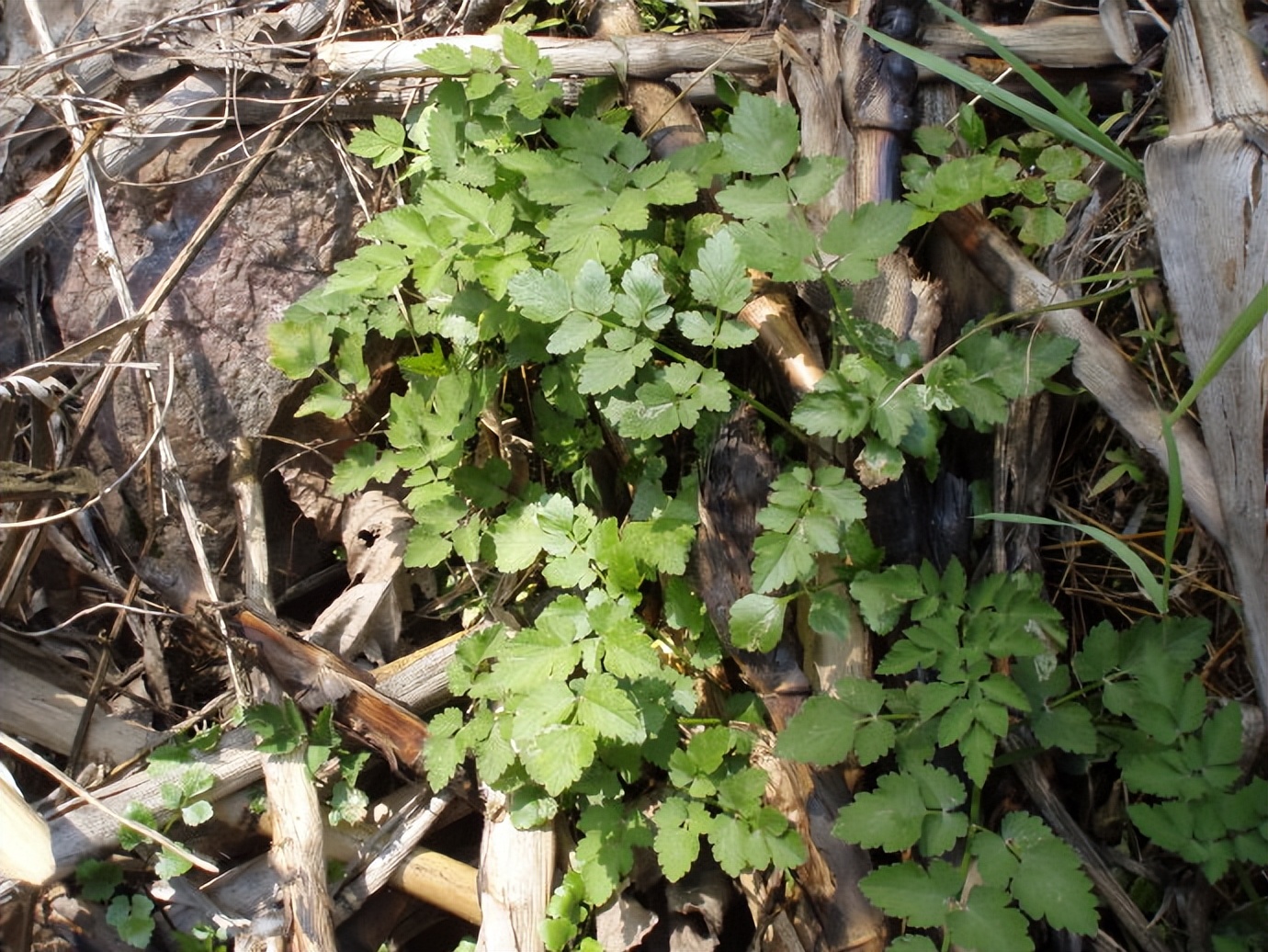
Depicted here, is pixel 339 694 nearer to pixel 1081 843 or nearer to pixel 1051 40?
pixel 1081 843

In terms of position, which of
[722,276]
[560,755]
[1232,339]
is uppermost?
[722,276]

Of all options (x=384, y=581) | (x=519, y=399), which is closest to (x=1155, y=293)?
(x=519, y=399)

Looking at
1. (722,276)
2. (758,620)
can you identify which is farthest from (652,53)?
(758,620)

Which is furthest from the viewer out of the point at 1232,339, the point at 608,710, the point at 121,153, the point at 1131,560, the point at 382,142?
the point at 121,153

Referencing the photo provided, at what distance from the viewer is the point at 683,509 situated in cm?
211

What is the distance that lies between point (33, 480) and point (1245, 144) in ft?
8.95

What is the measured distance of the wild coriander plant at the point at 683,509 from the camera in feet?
5.88

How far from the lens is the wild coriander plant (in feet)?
5.88

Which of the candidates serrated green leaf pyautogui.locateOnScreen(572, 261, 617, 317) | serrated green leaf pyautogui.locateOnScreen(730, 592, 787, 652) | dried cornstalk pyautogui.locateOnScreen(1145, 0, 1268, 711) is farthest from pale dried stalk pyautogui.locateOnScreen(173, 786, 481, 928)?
dried cornstalk pyautogui.locateOnScreen(1145, 0, 1268, 711)

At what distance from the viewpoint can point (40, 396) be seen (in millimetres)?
2432

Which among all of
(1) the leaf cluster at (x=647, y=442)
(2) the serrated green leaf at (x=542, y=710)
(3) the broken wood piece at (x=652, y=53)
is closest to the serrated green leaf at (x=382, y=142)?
(1) the leaf cluster at (x=647, y=442)

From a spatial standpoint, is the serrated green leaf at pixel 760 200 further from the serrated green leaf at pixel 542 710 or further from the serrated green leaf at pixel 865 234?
the serrated green leaf at pixel 542 710

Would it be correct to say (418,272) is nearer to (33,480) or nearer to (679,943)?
(33,480)

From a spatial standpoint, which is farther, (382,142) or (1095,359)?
(382,142)
